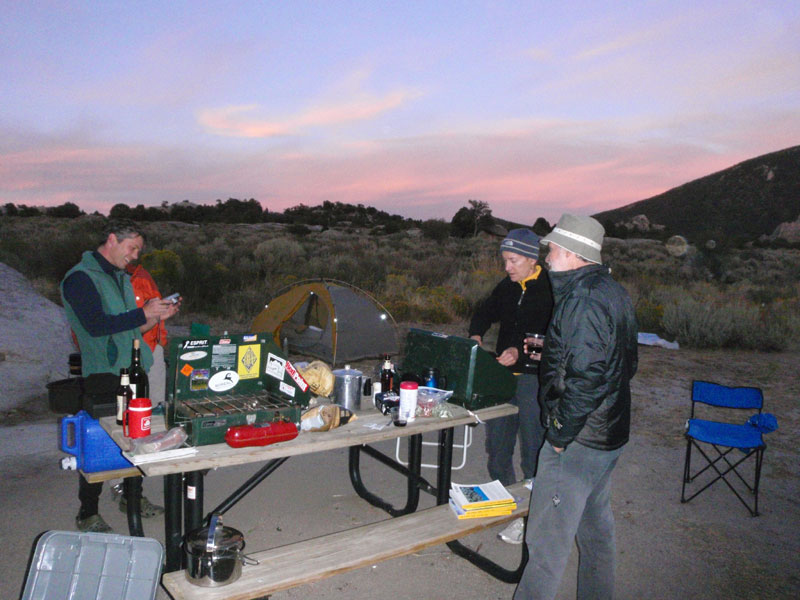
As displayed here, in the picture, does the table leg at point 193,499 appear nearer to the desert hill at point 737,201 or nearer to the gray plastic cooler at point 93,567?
the gray plastic cooler at point 93,567

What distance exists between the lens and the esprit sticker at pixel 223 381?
9.59 feet

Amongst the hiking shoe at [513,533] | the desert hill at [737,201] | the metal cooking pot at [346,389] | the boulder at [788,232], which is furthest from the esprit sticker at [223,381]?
the boulder at [788,232]

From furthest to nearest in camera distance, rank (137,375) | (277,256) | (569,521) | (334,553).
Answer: (277,256) → (137,375) → (334,553) → (569,521)

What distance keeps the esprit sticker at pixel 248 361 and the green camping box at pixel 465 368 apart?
1070mm

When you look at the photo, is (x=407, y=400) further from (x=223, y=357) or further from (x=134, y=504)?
(x=134, y=504)

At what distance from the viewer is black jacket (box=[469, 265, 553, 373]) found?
3.85 m

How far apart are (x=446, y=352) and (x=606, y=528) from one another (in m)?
1.30

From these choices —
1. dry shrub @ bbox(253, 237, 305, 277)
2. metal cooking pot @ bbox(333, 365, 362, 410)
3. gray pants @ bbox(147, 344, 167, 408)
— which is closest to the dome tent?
gray pants @ bbox(147, 344, 167, 408)

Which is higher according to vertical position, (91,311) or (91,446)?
(91,311)

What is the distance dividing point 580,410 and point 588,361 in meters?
0.21

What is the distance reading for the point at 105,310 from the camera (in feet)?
11.8

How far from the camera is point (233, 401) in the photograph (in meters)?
2.95

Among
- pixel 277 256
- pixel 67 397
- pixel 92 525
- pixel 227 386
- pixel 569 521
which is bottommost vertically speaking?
pixel 92 525

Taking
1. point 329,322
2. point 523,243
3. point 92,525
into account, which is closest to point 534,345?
point 523,243
